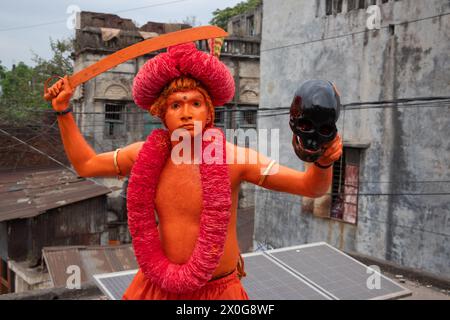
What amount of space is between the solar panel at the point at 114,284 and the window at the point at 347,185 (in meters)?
6.31

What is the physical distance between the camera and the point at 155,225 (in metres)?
2.88


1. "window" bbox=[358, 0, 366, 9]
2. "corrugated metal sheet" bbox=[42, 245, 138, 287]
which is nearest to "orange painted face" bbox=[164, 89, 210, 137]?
"corrugated metal sheet" bbox=[42, 245, 138, 287]

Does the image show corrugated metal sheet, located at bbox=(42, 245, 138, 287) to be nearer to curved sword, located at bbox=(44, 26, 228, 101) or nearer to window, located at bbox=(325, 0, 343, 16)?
curved sword, located at bbox=(44, 26, 228, 101)

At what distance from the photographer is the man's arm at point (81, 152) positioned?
9.02ft

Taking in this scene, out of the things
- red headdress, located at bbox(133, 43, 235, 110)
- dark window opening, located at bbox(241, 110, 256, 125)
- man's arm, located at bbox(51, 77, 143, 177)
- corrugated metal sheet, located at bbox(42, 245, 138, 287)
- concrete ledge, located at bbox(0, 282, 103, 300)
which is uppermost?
dark window opening, located at bbox(241, 110, 256, 125)

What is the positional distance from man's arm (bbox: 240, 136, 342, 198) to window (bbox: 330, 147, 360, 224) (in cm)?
704

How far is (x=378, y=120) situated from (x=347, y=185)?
1.55 m

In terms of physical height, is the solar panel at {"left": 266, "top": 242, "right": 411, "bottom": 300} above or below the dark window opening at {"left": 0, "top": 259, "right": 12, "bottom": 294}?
above

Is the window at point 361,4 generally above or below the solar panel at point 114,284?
above

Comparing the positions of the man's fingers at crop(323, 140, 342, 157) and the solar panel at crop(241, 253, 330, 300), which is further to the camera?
the solar panel at crop(241, 253, 330, 300)

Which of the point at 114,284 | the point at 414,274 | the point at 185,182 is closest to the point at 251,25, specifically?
the point at 414,274

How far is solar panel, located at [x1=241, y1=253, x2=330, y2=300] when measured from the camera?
12.9 ft

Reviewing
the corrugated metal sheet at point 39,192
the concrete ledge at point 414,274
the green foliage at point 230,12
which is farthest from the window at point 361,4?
the green foliage at point 230,12

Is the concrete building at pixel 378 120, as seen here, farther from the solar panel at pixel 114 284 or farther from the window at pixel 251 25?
the window at pixel 251 25
